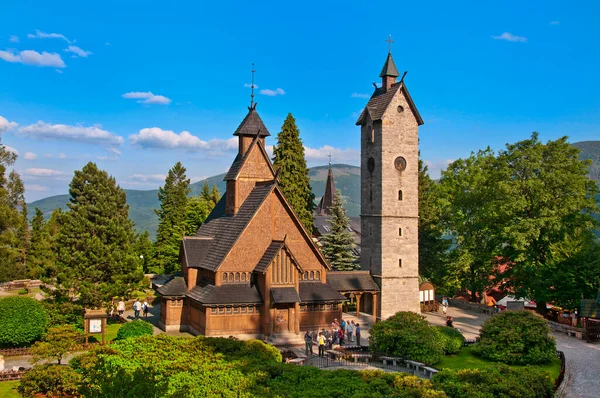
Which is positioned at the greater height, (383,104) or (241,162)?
(383,104)

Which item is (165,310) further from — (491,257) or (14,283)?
(14,283)

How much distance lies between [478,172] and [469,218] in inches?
165

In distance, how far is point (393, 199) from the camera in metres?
36.9

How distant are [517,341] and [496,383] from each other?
6580 mm

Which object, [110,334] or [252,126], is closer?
[110,334]

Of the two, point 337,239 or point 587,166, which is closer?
point 587,166

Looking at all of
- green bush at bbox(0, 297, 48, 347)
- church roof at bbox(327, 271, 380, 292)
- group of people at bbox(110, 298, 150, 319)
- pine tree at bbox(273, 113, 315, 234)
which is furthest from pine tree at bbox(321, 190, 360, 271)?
green bush at bbox(0, 297, 48, 347)

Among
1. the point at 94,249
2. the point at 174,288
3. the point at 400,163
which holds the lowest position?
the point at 174,288

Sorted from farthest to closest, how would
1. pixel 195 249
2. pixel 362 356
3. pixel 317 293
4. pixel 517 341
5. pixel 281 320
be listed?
pixel 195 249, pixel 317 293, pixel 281 320, pixel 362 356, pixel 517 341

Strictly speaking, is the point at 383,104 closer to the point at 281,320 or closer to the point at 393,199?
the point at 393,199

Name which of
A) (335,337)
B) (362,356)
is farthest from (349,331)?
(362,356)

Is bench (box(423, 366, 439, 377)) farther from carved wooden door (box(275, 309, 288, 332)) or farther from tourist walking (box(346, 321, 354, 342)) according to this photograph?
carved wooden door (box(275, 309, 288, 332))

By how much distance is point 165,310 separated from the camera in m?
32.9

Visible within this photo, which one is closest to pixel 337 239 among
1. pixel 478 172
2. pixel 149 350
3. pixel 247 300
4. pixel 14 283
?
pixel 478 172
